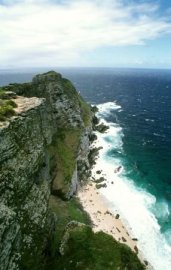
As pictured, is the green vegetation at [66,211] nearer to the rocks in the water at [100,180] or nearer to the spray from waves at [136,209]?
the spray from waves at [136,209]

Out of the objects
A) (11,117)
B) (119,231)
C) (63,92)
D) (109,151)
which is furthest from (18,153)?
(109,151)

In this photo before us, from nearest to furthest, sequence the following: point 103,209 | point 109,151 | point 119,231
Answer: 1. point 119,231
2. point 103,209
3. point 109,151

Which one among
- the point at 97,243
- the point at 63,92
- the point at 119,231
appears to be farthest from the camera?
the point at 63,92

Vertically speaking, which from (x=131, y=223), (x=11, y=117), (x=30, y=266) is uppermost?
(x=11, y=117)

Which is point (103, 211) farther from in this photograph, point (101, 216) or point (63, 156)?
point (63, 156)

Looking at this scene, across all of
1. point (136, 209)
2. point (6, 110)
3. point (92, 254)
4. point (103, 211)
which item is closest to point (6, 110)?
point (6, 110)

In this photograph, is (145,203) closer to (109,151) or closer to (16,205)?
(109,151)

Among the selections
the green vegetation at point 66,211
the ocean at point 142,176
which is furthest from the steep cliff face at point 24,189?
the ocean at point 142,176

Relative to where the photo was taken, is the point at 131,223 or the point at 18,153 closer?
the point at 18,153
